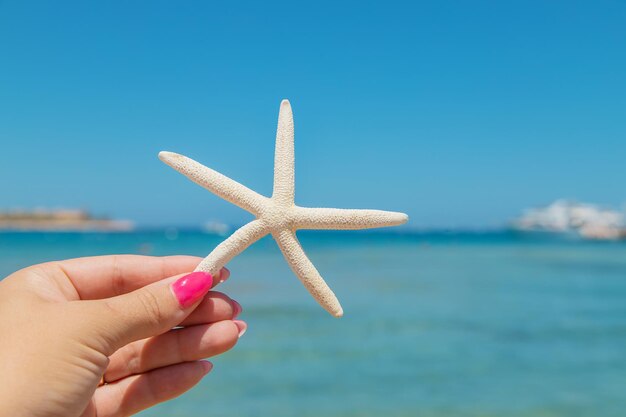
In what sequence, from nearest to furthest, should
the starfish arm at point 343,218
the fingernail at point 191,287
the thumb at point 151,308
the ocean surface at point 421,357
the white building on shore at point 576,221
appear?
the thumb at point 151,308 < the fingernail at point 191,287 < the starfish arm at point 343,218 < the ocean surface at point 421,357 < the white building on shore at point 576,221

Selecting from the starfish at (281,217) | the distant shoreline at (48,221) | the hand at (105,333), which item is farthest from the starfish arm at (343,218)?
the distant shoreline at (48,221)

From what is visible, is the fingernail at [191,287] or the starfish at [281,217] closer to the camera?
the fingernail at [191,287]

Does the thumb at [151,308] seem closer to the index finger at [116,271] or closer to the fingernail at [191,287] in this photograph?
the fingernail at [191,287]

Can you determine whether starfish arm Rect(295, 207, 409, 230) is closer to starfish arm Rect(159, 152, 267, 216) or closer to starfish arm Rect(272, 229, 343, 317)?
starfish arm Rect(272, 229, 343, 317)

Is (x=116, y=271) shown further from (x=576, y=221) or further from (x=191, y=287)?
(x=576, y=221)

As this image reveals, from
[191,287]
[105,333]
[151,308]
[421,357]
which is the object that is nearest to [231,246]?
[191,287]

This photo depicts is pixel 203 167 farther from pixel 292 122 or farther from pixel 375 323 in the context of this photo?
pixel 375 323

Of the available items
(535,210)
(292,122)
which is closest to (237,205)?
(292,122)
